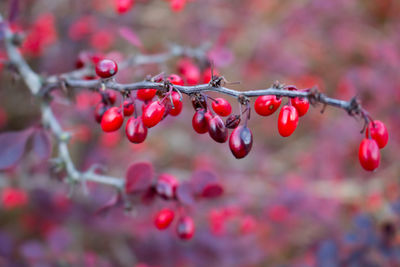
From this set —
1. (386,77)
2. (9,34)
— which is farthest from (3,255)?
(386,77)

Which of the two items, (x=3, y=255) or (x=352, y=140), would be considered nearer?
(x=3, y=255)

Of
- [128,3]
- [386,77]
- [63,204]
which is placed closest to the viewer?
[128,3]

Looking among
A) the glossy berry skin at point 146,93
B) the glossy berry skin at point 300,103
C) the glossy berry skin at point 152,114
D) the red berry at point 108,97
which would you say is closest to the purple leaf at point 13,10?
the red berry at point 108,97

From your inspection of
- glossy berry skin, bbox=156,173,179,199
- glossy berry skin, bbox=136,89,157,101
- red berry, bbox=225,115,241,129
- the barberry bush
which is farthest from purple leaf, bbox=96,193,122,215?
red berry, bbox=225,115,241,129

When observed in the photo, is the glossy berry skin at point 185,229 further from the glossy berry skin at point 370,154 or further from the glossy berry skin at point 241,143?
the glossy berry skin at point 370,154

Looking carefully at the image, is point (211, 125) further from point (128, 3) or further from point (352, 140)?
point (352, 140)

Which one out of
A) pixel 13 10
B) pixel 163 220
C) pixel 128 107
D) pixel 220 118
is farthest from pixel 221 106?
pixel 13 10

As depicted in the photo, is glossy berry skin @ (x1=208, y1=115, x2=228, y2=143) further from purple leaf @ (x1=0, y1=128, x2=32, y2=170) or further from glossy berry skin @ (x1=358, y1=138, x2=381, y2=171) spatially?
purple leaf @ (x1=0, y1=128, x2=32, y2=170)
